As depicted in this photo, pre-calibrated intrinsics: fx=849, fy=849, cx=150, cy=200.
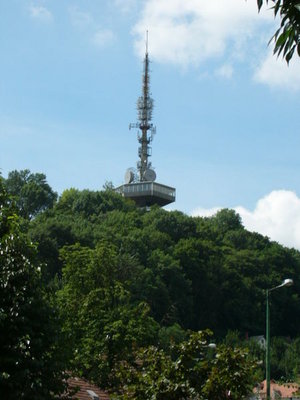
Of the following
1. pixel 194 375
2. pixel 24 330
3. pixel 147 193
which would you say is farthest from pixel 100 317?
pixel 147 193

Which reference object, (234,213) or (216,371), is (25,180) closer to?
(234,213)

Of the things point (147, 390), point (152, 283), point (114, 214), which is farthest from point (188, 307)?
point (147, 390)

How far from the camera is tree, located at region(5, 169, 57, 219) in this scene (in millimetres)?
106625

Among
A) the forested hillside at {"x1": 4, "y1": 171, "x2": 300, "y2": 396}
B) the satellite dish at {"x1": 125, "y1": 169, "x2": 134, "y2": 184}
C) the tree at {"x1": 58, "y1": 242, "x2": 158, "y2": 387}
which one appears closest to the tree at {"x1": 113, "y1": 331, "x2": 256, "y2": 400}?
the tree at {"x1": 58, "y1": 242, "x2": 158, "y2": 387}

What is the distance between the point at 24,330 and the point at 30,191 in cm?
9258

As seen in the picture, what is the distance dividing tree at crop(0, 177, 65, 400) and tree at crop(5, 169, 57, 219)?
Answer: 88882mm

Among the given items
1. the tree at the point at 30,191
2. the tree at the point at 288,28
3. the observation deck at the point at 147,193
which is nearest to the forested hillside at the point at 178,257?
the tree at the point at 30,191

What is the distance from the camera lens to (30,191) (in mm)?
106875

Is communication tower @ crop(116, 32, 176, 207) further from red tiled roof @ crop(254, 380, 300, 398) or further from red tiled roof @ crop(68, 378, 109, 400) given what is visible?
red tiled roof @ crop(68, 378, 109, 400)

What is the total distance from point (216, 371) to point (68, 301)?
68.2ft

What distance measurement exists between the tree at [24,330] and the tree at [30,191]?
88.9m

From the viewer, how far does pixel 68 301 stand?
36.5 metres

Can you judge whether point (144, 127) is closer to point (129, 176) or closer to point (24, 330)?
point (129, 176)

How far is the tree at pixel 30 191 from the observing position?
350 feet
